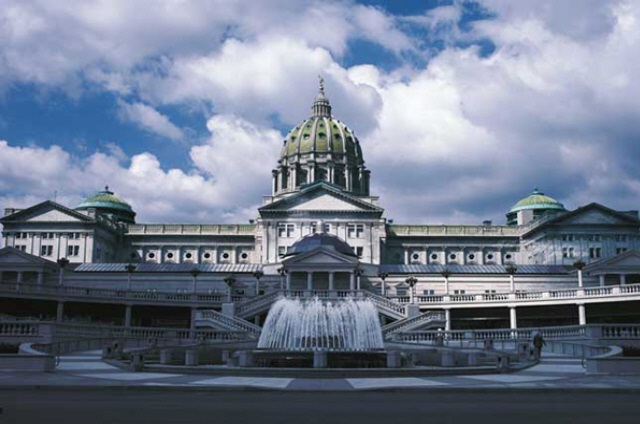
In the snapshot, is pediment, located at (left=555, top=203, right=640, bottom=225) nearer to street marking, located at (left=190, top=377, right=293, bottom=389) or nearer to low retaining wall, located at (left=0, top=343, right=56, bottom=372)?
street marking, located at (left=190, top=377, right=293, bottom=389)

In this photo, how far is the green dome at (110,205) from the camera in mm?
154250

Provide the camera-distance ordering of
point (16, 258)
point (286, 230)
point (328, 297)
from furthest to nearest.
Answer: point (286, 230) < point (16, 258) < point (328, 297)

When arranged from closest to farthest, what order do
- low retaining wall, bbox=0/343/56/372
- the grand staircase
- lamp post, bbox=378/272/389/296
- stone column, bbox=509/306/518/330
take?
low retaining wall, bbox=0/343/56/372 < the grand staircase < stone column, bbox=509/306/518/330 < lamp post, bbox=378/272/389/296

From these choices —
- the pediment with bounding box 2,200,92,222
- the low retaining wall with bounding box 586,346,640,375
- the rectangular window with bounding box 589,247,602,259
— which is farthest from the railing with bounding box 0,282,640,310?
the rectangular window with bounding box 589,247,602,259

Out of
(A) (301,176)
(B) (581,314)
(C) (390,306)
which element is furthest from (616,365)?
(A) (301,176)

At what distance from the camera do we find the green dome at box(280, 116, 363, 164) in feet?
543

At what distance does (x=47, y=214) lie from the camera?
417ft

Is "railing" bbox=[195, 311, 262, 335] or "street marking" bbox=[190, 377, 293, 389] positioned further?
"railing" bbox=[195, 311, 262, 335]

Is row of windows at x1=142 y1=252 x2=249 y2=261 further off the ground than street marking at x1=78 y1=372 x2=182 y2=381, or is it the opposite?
row of windows at x1=142 y1=252 x2=249 y2=261

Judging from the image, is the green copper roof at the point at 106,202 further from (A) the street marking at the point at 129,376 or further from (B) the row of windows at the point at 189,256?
(A) the street marking at the point at 129,376

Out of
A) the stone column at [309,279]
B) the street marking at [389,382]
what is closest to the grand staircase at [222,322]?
the stone column at [309,279]

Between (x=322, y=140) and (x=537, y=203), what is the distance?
50.5 metres

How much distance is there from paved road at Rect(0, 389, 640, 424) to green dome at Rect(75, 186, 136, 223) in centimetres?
13661

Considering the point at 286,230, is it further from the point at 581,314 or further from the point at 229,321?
the point at 581,314
